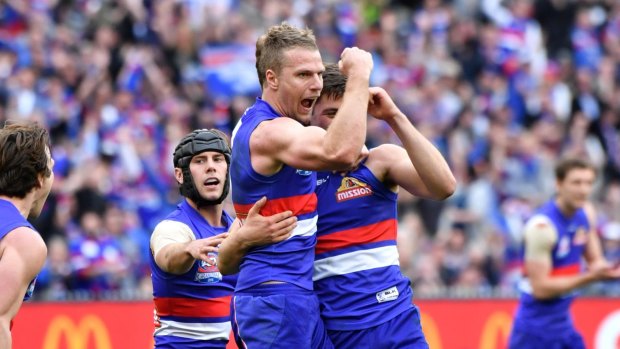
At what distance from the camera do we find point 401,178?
6.98 meters

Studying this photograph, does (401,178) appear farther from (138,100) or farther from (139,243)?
(138,100)

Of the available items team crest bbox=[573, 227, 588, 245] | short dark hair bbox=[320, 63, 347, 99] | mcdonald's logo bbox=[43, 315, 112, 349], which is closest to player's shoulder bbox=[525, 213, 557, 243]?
team crest bbox=[573, 227, 588, 245]

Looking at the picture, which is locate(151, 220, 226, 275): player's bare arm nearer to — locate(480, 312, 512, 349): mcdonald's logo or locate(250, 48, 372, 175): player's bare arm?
locate(250, 48, 372, 175): player's bare arm

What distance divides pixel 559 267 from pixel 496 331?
236cm

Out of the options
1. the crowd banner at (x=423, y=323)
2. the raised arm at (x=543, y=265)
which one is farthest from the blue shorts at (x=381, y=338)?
the crowd banner at (x=423, y=323)

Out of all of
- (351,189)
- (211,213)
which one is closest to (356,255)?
(351,189)

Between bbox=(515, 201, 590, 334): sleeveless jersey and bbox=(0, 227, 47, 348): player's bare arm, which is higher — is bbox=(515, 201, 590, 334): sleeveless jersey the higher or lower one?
the lower one

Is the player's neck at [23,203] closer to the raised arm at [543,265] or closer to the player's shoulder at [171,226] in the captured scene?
the player's shoulder at [171,226]

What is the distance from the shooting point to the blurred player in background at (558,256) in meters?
10.7

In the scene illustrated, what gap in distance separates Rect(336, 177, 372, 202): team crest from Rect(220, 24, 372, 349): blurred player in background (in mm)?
343

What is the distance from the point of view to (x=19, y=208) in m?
6.48

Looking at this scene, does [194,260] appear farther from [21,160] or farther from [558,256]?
[558,256]

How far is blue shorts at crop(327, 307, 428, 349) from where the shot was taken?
6.85m

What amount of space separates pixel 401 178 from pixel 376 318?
2.81 feet
